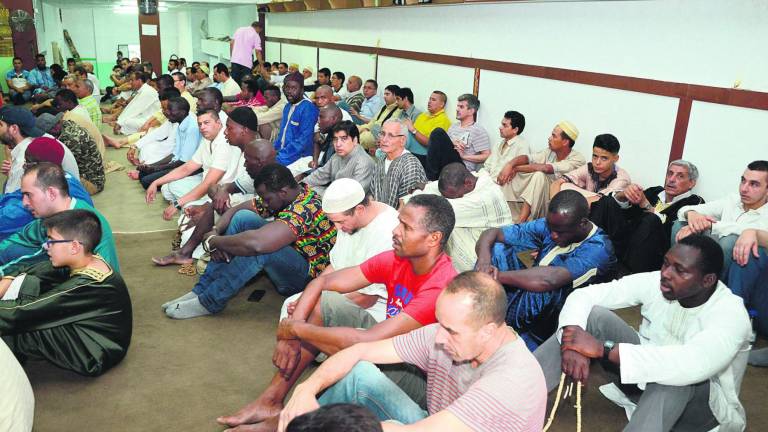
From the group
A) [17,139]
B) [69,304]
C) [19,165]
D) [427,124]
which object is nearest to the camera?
[69,304]

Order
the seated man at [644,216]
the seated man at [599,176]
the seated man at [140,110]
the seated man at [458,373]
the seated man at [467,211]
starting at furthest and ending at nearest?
the seated man at [140,110] → the seated man at [599,176] → the seated man at [644,216] → the seated man at [467,211] → the seated man at [458,373]

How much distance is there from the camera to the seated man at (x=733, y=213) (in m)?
3.35

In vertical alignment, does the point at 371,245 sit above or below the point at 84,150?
above

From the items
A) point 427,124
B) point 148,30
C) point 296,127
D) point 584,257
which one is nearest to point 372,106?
point 427,124

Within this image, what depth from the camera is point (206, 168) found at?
5.05 m

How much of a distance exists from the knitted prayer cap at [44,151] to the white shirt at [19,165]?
88 mm

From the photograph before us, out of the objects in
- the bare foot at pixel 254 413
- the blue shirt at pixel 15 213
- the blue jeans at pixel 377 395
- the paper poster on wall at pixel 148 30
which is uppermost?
the paper poster on wall at pixel 148 30

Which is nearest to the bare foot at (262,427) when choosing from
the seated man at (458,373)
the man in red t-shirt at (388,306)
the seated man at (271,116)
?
the man in red t-shirt at (388,306)

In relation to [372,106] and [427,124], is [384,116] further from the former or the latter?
[427,124]

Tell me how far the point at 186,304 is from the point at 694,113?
11.2 feet

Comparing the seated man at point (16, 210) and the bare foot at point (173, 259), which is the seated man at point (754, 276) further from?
the seated man at point (16, 210)

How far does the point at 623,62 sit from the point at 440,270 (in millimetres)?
3052

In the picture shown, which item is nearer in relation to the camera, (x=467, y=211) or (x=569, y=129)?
(x=467, y=211)

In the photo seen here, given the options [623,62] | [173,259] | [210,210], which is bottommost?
[173,259]
